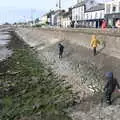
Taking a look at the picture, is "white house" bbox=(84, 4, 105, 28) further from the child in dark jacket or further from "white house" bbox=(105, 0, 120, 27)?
the child in dark jacket

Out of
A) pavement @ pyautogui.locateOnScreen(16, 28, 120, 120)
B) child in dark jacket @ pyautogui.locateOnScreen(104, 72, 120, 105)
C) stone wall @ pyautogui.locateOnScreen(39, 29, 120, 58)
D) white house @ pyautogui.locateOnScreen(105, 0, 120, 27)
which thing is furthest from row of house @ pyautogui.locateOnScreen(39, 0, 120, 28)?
child in dark jacket @ pyautogui.locateOnScreen(104, 72, 120, 105)

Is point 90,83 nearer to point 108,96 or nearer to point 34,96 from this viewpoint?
point 34,96

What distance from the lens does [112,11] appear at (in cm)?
6662

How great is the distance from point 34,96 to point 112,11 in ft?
159

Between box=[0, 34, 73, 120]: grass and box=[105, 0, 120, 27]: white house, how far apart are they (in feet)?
114

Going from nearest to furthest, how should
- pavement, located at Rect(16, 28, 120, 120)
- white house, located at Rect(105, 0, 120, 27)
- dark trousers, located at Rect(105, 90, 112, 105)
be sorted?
1. pavement, located at Rect(16, 28, 120, 120)
2. dark trousers, located at Rect(105, 90, 112, 105)
3. white house, located at Rect(105, 0, 120, 27)

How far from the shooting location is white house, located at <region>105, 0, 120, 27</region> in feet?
203

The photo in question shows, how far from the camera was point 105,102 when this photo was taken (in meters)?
16.8

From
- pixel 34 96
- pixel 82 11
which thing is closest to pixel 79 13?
pixel 82 11

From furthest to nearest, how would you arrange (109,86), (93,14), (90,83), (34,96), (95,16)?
(93,14), (95,16), (90,83), (34,96), (109,86)

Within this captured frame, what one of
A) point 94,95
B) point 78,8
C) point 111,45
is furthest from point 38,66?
point 78,8

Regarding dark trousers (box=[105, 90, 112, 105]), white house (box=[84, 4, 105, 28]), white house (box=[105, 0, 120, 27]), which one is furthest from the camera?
white house (box=[84, 4, 105, 28])

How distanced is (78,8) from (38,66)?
85693 mm

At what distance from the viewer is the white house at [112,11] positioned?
2441 inches
